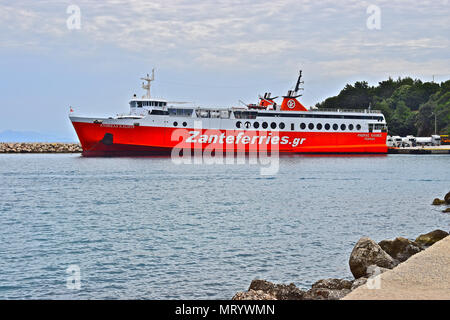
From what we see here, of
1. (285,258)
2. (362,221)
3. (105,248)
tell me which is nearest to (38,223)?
(105,248)

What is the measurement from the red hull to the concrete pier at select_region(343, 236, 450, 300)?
140ft

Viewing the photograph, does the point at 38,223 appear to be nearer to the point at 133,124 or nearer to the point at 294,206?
the point at 294,206

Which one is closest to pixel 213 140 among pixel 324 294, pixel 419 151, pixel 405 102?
pixel 419 151

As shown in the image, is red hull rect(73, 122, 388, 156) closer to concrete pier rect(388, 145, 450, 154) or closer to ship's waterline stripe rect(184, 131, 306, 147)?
ship's waterline stripe rect(184, 131, 306, 147)

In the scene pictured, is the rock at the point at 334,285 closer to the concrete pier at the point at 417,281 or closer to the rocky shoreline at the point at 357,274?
the rocky shoreline at the point at 357,274

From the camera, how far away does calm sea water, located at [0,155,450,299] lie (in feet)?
34.4

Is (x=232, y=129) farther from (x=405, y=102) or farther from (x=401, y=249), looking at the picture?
(x=405, y=102)

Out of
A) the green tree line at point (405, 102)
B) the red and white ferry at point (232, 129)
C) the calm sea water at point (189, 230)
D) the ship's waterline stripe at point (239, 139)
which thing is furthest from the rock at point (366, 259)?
the green tree line at point (405, 102)

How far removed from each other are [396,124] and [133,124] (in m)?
60.9

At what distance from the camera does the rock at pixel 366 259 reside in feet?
32.4

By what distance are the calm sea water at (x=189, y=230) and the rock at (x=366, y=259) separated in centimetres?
89

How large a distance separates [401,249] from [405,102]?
334ft

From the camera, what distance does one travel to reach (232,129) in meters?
53.4
